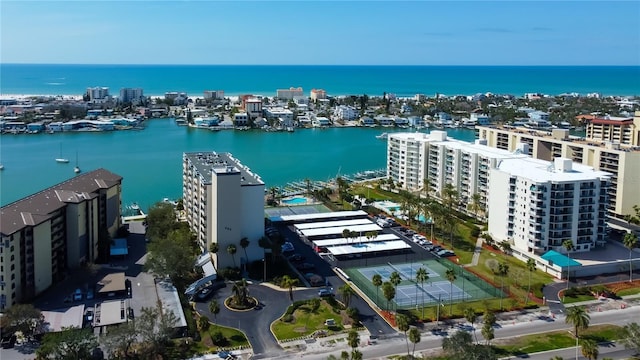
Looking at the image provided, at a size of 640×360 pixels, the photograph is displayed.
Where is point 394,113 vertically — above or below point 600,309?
above

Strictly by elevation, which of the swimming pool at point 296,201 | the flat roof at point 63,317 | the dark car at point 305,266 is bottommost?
the flat roof at point 63,317

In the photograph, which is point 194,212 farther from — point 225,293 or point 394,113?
point 394,113

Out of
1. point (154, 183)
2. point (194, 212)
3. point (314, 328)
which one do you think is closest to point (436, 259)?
point (314, 328)

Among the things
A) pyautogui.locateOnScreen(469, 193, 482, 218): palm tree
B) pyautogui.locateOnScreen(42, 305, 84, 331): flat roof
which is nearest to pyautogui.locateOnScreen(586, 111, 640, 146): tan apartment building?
pyautogui.locateOnScreen(469, 193, 482, 218): palm tree

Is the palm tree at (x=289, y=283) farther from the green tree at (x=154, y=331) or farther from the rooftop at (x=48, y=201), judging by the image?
the rooftop at (x=48, y=201)

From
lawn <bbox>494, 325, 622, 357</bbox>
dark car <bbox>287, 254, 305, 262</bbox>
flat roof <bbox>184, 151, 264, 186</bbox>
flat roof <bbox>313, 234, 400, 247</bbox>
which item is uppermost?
flat roof <bbox>184, 151, 264, 186</bbox>

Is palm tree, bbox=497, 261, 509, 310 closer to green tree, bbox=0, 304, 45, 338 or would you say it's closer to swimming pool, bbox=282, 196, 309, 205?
swimming pool, bbox=282, 196, 309, 205

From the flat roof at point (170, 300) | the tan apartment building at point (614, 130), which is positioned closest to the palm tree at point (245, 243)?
the flat roof at point (170, 300)
